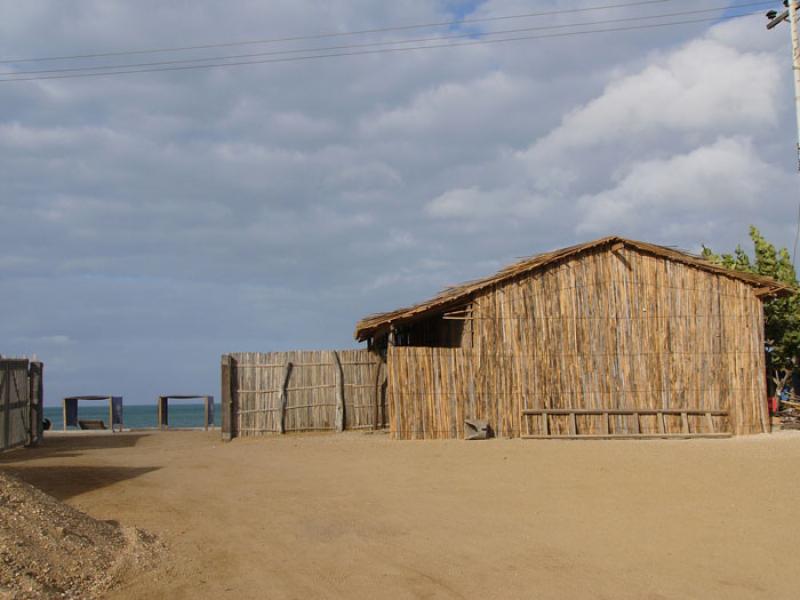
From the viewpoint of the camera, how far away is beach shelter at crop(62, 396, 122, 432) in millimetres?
26609

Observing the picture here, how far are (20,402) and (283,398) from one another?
6.07m

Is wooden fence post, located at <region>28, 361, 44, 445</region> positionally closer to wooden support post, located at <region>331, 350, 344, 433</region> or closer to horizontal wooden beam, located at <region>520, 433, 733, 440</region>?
wooden support post, located at <region>331, 350, 344, 433</region>

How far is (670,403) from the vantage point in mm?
18156

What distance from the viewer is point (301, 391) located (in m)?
20.2

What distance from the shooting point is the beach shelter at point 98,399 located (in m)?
26.6

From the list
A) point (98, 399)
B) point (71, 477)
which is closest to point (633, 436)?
point (71, 477)

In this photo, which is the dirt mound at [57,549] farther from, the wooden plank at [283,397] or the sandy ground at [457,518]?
the wooden plank at [283,397]

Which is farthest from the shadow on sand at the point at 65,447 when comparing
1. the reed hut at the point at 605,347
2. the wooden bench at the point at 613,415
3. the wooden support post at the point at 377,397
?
the wooden bench at the point at 613,415

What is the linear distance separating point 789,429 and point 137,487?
15.6 meters

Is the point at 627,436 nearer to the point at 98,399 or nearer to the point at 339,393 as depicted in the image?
the point at 339,393

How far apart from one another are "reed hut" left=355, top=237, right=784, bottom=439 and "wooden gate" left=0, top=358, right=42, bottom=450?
7.83m

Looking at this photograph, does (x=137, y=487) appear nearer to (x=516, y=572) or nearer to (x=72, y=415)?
(x=516, y=572)

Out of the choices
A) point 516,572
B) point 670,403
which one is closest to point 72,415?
point 670,403

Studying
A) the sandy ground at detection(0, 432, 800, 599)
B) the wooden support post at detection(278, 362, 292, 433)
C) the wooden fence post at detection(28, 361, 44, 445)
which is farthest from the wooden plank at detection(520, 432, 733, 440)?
the wooden fence post at detection(28, 361, 44, 445)
